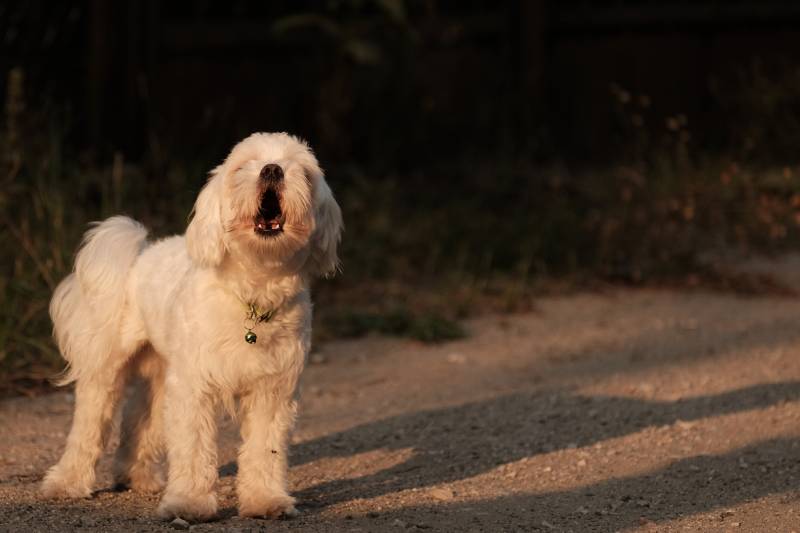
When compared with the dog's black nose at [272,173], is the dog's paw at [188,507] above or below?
below

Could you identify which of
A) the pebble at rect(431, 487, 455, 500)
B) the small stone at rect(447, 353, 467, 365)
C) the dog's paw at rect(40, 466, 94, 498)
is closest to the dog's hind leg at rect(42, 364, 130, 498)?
the dog's paw at rect(40, 466, 94, 498)

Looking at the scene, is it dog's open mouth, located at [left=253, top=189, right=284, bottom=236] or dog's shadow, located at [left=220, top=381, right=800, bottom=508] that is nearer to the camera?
dog's open mouth, located at [left=253, top=189, right=284, bottom=236]

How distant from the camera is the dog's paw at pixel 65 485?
5328 millimetres

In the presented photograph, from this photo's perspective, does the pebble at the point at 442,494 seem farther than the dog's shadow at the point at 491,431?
No

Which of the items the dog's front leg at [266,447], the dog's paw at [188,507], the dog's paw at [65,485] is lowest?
the dog's paw at [65,485]

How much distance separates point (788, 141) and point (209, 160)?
5259 mm

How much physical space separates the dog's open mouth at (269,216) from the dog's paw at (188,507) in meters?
1.01

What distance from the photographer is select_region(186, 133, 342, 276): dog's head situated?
15.9ft

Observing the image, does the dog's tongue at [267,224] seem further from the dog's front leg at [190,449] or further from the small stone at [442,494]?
the small stone at [442,494]

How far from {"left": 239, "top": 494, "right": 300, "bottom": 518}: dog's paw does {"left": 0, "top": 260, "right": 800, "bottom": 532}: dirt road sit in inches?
2.7

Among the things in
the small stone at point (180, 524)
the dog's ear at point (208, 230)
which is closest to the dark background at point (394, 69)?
the dog's ear at point (208, 230)

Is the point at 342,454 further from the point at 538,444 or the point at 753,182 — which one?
the point at 753,182

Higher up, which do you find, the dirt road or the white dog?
the white dog

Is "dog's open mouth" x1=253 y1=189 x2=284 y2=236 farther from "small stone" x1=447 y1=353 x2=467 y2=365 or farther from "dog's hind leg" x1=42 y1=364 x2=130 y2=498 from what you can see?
"small stone" x1=447 y1=353 x2=467 y2=365
